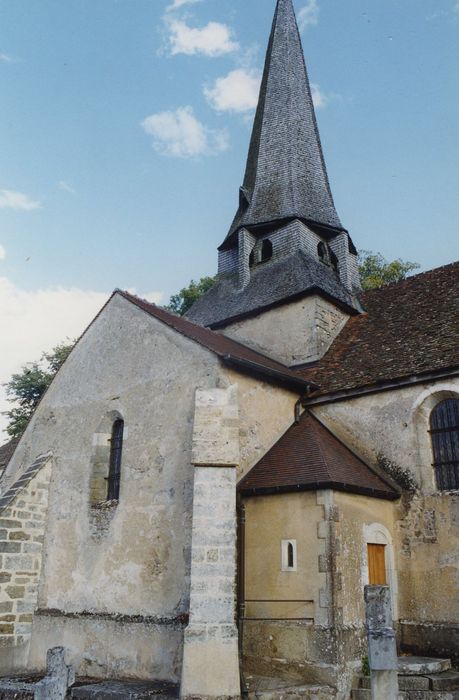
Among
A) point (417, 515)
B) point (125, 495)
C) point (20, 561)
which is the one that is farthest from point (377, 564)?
point (20, 561)

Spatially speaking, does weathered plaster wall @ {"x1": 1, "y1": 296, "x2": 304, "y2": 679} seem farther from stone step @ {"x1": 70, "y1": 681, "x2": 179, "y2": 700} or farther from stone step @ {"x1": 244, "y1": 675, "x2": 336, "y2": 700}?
stone step @ {"x1": 244, "y1": 675, "x2": 336, "y2": 700}

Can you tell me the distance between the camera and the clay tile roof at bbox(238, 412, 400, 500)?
30.8 feet

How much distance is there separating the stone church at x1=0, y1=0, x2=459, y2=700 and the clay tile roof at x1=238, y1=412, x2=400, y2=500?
4 cm

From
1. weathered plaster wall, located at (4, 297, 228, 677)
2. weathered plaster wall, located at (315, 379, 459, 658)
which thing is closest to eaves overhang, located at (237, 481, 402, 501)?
weathered plaster wall, located at (315, 379, 459, 658)

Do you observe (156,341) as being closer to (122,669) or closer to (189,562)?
(189,562)

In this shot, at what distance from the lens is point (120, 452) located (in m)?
11.7

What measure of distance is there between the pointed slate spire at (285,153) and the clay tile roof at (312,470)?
754 cm

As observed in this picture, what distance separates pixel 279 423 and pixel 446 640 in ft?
14.9

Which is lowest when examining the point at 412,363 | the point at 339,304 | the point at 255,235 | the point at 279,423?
the point at 279,423

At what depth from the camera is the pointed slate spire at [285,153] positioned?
1675 cm

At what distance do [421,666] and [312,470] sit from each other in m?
3.13

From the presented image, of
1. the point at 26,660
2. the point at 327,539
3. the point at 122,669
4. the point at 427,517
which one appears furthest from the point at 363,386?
the point at 26,660

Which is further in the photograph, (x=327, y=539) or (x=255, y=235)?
(x=255, y=235)

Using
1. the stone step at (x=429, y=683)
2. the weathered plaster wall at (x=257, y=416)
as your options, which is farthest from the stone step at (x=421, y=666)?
the weathered plaster wall at (x=257, y=416)
